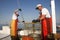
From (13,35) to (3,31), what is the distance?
1476mm

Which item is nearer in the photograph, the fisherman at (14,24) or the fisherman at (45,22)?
the fisherman at (45,22)

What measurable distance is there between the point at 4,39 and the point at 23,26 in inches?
19.5

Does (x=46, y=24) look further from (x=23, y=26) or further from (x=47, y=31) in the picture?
(x=23, y=26)

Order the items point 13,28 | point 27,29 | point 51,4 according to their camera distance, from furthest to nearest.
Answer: point 27,29 < point 13,28 < point 51,4

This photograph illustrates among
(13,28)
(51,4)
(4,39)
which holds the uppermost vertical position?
(51,4)

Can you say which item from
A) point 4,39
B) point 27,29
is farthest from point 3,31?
point 27,29

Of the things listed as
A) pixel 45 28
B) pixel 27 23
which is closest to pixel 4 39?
pixel 27 23

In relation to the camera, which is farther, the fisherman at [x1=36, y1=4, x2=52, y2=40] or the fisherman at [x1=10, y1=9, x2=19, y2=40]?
the fisherman at [x1=10, y1=9, x2=19, y2=40]

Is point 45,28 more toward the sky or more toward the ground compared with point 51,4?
more toward the ground

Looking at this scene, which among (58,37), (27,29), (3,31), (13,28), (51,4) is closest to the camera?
(58,37)

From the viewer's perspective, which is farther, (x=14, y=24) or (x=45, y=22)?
(x=14, y=24)

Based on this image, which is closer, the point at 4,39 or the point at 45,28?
the point at 45,28

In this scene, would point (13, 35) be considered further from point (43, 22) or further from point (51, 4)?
point (51, 4)

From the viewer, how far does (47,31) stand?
2623 mm
